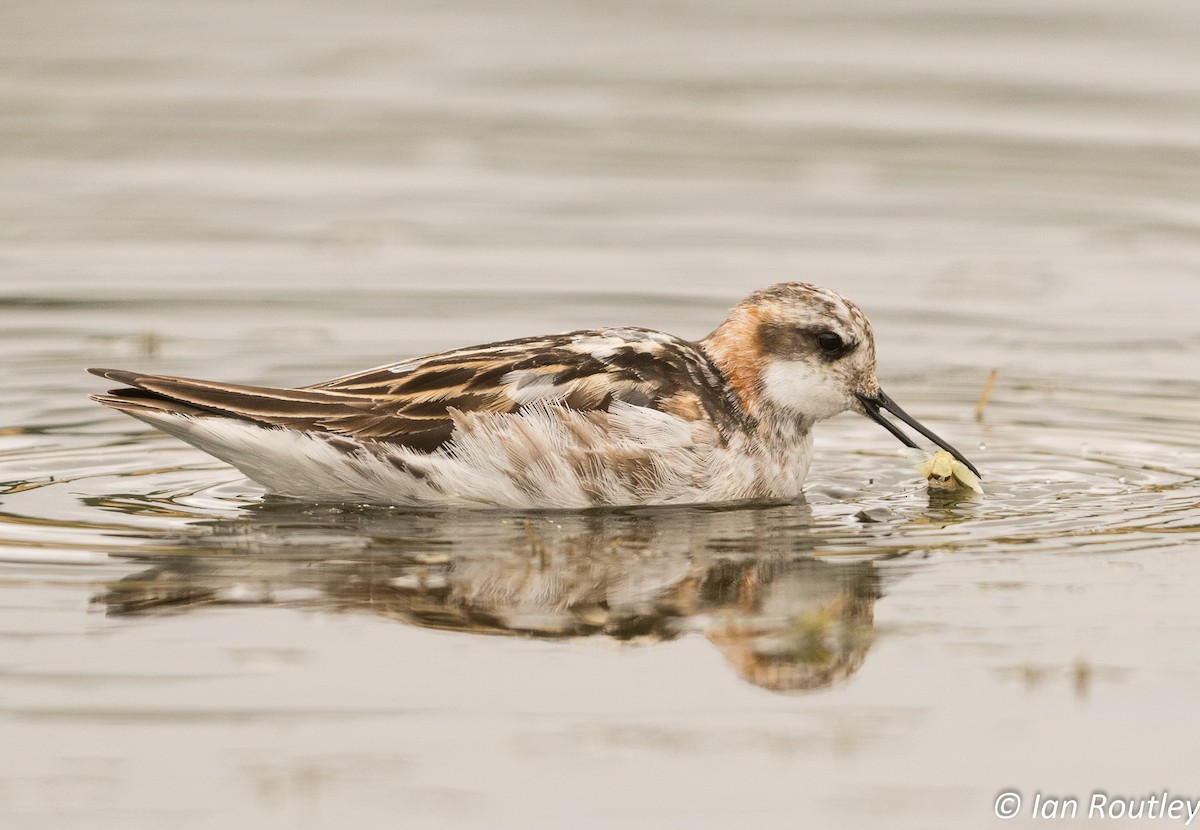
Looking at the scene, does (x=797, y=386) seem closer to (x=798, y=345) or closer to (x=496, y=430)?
(x=798, y=345)

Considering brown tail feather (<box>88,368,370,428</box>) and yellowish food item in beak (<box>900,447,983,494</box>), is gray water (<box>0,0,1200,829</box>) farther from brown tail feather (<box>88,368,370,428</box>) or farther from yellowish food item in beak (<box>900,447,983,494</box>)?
brown tail feather (<box>88,368,370,428</box>)

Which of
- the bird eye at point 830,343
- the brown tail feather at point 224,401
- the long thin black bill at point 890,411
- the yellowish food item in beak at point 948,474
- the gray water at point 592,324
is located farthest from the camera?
the long thin black bill at point 890,411

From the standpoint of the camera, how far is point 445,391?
417 inches

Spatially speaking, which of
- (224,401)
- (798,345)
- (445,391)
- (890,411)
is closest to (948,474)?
(890,411)

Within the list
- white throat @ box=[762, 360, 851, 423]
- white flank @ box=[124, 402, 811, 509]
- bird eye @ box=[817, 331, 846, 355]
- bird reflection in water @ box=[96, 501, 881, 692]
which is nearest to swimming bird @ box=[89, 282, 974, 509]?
white flank @ box=[124, 402, 811, 509]

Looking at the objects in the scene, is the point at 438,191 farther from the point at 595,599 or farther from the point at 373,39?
the point at 595,599

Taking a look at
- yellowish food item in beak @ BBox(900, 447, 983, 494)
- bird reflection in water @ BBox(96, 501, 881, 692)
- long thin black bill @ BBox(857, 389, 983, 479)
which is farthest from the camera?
long thin black bill @ BBox(857, 389, 983, 479)

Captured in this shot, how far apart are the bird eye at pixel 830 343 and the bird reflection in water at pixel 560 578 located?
1147mm

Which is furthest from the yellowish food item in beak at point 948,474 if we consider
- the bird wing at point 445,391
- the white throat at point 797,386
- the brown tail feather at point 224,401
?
the brown tail feather at point 224,401

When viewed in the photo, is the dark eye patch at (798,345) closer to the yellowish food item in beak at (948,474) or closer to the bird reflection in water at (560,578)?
the yellowish food item in beak at (948,474)

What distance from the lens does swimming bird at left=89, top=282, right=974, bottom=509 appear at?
1041cm

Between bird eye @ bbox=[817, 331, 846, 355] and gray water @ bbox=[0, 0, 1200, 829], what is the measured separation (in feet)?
2.65

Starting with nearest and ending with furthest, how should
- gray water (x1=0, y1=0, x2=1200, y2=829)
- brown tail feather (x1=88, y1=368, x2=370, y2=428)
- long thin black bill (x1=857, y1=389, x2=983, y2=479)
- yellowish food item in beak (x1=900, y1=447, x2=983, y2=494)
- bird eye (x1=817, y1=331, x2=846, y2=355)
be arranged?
gray water (x1=0, y1=0, x2=1200, y2=829) < brown tail feather (x1=88, y1=368, x2=370, y2=428) < yellowish food item in beak (x1=900, y1=447, x2=983, y2=494) < bird eye (x1=817, y1=331, x2=846, y2=355) < long thin black bill (x1=857, y1=389, x2=983, y2=479)

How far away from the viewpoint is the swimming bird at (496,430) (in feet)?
34.1
